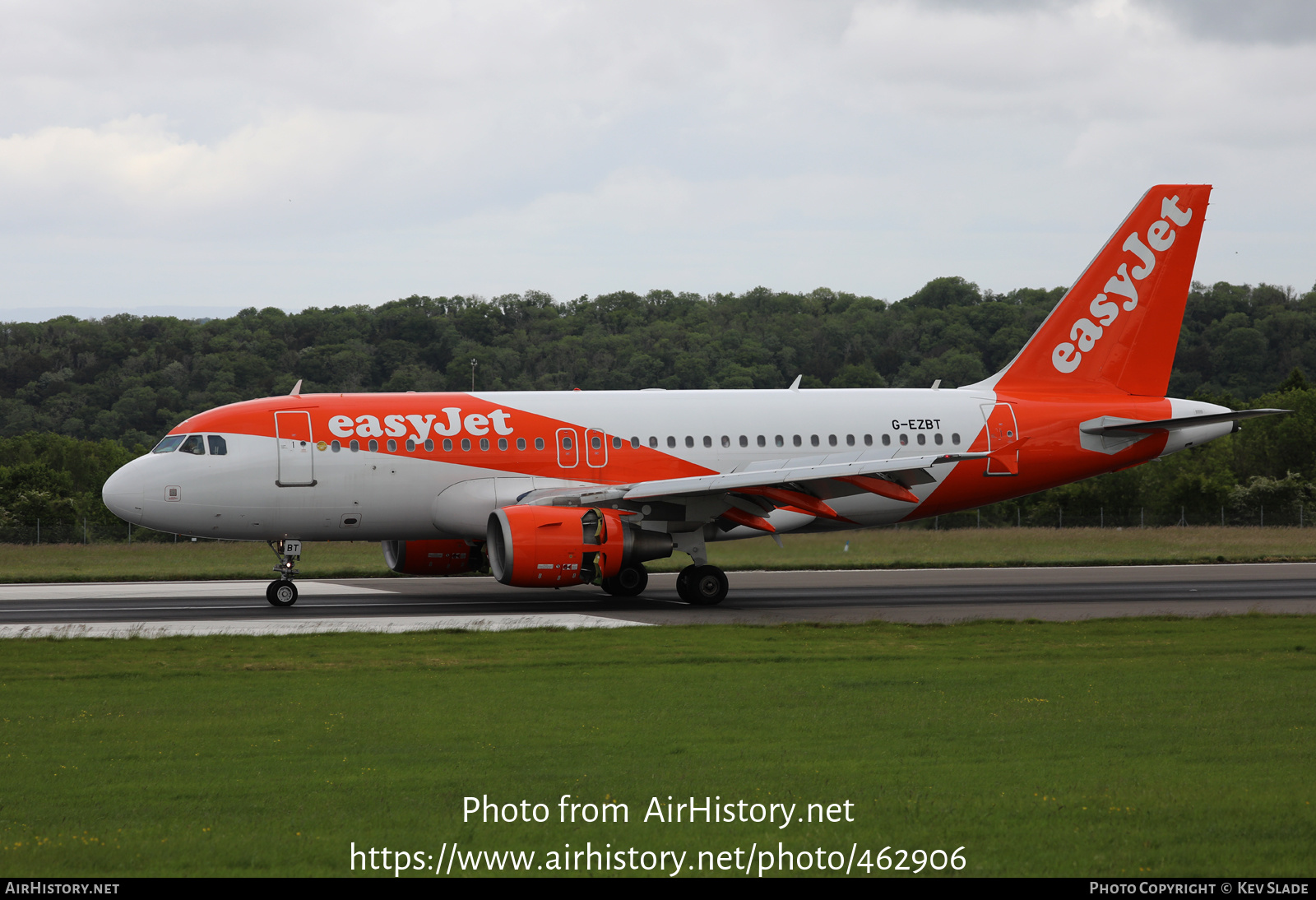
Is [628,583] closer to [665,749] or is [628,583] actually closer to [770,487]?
[770,487]

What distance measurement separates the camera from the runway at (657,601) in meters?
21.2

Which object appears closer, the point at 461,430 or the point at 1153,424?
the point at 461,430

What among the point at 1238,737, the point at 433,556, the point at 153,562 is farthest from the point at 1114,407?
the point at 153,562

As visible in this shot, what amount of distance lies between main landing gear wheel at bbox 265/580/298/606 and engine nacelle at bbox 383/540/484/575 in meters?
3.17

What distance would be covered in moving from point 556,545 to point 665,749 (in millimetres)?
12327

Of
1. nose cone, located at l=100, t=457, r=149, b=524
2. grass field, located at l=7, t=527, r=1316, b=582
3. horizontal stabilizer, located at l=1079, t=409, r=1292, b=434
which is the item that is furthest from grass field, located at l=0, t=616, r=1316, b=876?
grass field, located at l=7, t=527, r=1316, b=582

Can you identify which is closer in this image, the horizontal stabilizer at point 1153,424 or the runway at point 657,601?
the runway at point 657,601

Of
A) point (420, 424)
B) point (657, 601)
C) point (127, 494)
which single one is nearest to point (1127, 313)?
point (657, 601)

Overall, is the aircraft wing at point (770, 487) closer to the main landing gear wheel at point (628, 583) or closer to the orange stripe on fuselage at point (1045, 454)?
the main landing gear wheel at point (628, 583)

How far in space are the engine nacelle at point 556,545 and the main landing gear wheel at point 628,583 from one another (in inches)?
97.5

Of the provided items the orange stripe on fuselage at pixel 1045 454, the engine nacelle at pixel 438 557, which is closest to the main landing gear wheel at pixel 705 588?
the engine nacelle at pixel 438 557

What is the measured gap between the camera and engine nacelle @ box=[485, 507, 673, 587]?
2217 cm

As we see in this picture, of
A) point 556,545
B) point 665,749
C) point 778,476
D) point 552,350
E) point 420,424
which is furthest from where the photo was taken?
point 552,350

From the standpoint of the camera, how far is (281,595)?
2398cm
